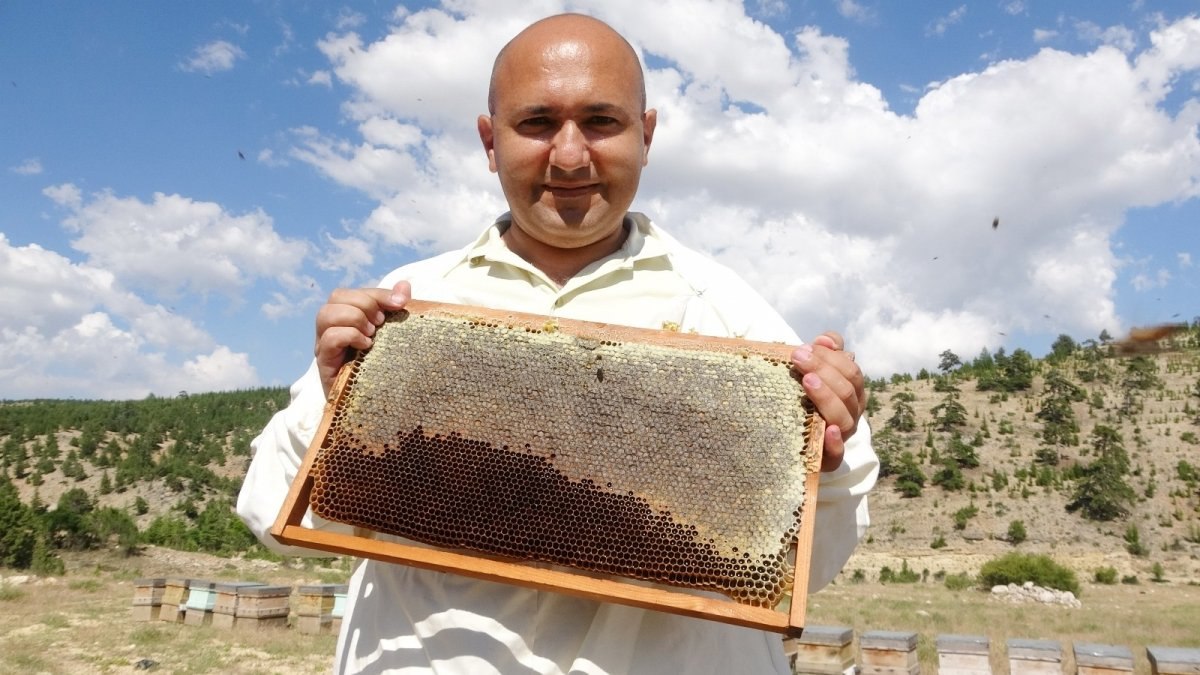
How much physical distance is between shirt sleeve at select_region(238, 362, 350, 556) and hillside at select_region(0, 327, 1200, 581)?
104ft

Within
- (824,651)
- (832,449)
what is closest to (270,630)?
(824,651)

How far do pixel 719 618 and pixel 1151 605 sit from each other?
31.6m

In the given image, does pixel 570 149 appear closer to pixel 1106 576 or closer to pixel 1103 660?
pixel 1103 660

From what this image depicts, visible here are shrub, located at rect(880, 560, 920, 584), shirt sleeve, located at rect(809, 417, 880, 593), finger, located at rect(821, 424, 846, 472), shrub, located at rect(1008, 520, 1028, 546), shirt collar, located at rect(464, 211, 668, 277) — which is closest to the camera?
finger, located at rect(821, 424, 846, 472)

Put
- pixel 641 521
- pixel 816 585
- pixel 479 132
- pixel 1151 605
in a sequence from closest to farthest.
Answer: pixel 641 521 < pixel 816 585 < pixel 479 132 < pixel 1151 605

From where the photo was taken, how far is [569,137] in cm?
263

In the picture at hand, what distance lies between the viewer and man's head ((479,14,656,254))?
2641 mm

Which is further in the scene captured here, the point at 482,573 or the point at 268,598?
the point at 268,598

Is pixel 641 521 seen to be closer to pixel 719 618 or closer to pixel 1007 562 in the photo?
pixel 719 618

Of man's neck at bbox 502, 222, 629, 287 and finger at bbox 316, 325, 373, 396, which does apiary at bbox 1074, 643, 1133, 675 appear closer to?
man's neck at bbox 502, 222, 629, 287

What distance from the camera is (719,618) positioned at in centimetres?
214

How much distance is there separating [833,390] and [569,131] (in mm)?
1112

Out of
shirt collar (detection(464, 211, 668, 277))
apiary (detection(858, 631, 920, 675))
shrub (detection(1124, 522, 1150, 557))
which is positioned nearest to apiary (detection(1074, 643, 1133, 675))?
apiary (detection(858, 631, 920, 675))

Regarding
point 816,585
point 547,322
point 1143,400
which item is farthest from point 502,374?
point 1143,400
